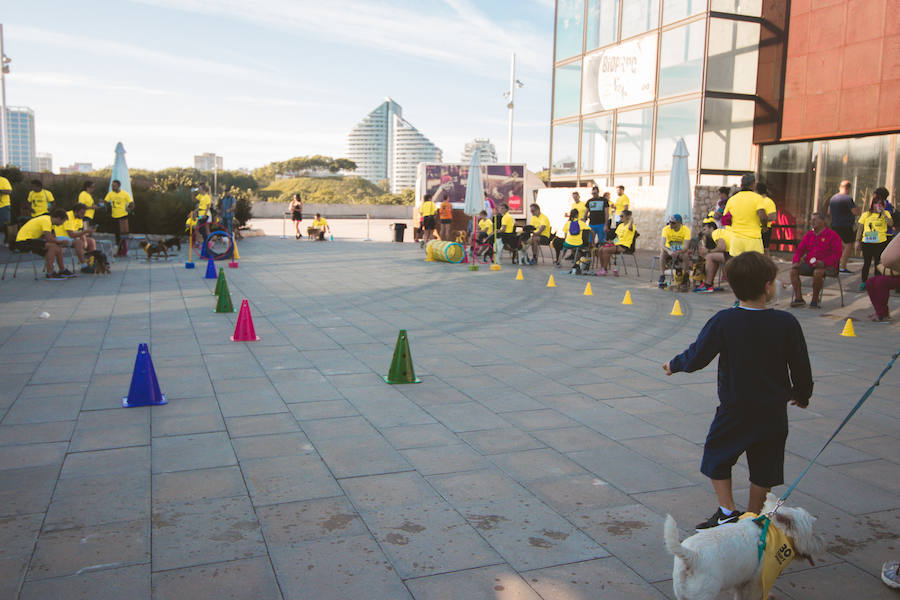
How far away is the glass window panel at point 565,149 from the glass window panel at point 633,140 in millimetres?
2329

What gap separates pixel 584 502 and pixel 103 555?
2.37 m

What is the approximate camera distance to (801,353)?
119 inches

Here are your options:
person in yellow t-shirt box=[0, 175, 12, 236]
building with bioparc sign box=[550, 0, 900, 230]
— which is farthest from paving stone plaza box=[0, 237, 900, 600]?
building with bioparc sign box=[550, 0, 900, 230]

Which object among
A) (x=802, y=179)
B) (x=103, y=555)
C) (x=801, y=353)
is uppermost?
(x=802, y=179)

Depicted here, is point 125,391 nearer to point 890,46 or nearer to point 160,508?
point 160,508

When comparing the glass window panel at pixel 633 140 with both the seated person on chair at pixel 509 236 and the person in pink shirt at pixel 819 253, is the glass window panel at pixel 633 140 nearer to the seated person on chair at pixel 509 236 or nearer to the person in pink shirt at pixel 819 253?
the seated person on chair at pixel 509 236

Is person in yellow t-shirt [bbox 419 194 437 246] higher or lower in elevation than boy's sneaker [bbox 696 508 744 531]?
higher

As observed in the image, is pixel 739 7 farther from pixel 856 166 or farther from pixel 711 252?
pixel 711 252

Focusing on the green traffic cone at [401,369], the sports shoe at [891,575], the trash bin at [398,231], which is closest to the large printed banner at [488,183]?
the trash bin at [398,231]

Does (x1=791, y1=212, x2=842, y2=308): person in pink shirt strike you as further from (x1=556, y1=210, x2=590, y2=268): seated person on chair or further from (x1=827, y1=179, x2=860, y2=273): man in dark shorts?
(x1=556, y1=210, x2=590, y2=268): seated person on chair

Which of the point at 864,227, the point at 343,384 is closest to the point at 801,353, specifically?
the point at 343,384

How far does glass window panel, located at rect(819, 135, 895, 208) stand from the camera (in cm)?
1686

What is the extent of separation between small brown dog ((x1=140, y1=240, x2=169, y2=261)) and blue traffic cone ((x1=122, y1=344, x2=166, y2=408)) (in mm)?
12351

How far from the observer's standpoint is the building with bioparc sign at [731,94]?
56.0 ft
